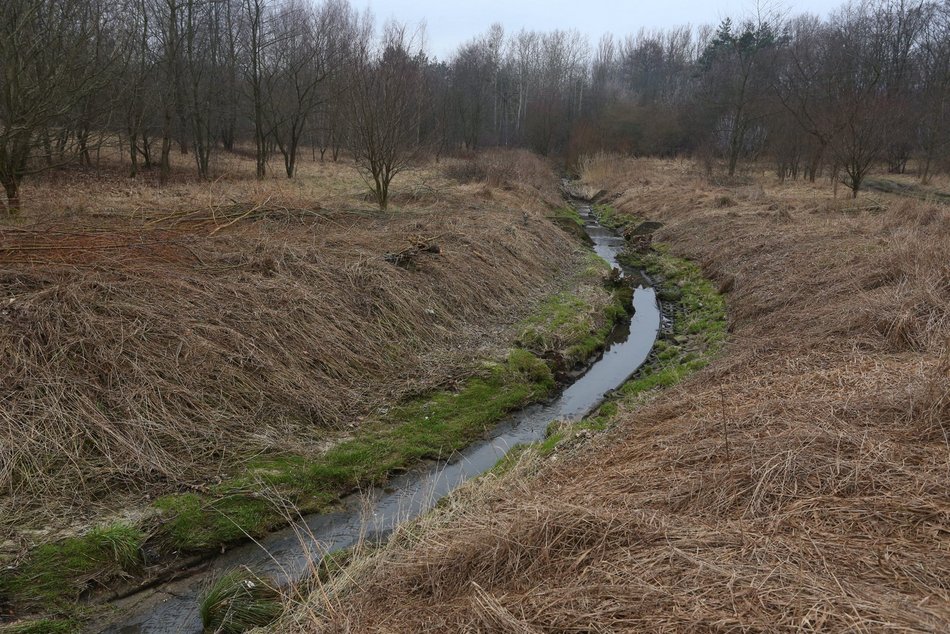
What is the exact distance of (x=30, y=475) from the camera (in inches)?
205

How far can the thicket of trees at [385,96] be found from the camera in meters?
12.0

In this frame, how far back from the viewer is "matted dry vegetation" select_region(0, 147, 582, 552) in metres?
5.63

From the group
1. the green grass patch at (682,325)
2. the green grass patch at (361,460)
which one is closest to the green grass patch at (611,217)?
the green grass patch at (682,325)

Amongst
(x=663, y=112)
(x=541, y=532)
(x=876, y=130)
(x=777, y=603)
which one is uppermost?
(x=663, y=112)

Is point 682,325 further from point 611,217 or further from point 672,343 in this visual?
point 611,217

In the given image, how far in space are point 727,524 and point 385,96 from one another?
1391 cm

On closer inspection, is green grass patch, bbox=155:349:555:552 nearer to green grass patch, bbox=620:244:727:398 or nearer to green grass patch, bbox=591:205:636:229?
green grass patch, bbox=620:244:727:398

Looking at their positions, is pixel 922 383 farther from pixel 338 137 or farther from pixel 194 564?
pixel 338 137

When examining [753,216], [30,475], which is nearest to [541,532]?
[30,475]

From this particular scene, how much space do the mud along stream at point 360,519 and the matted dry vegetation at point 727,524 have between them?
940mm

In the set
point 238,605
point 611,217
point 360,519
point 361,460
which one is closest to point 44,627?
point 238,605

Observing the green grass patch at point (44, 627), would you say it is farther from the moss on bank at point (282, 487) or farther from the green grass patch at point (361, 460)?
the green grass patch at point (361, 460)

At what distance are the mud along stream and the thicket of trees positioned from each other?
29.7 ft

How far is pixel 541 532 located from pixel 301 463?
11.7 ft
